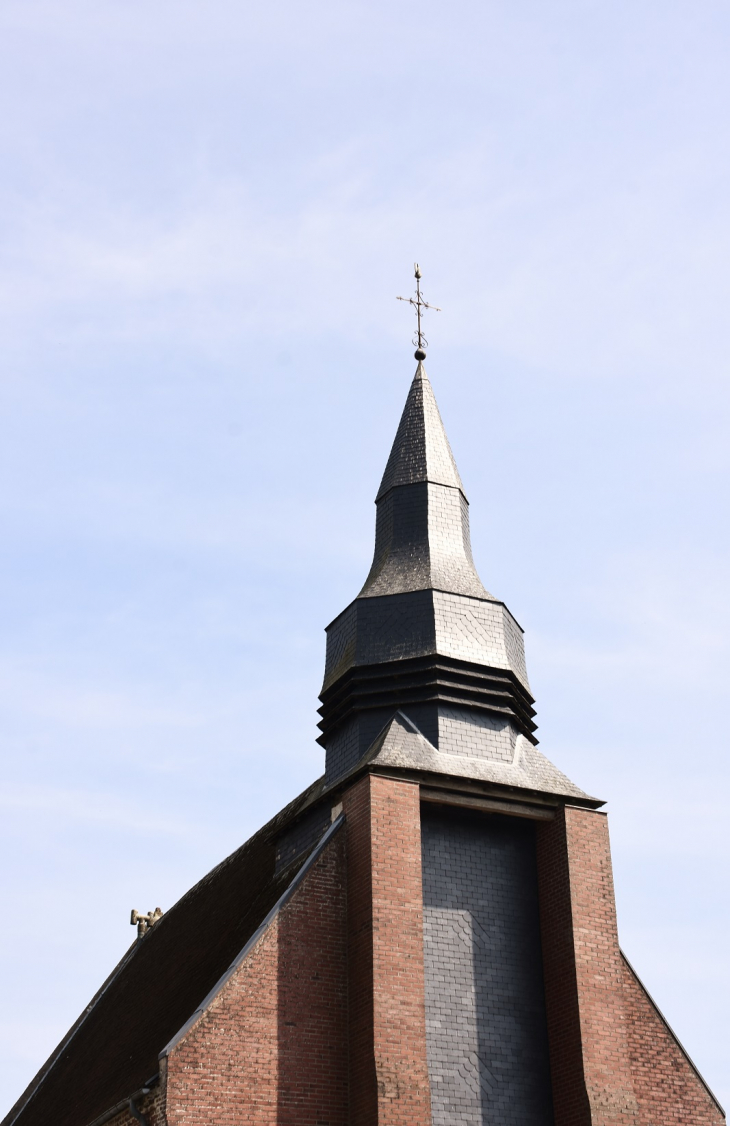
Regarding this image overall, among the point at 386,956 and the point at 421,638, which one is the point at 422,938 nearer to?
the point at 386,956

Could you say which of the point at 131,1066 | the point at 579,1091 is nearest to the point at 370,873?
the point at 579,1091

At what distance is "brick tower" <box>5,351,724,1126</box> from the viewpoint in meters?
16.5

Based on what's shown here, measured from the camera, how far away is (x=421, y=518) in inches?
883

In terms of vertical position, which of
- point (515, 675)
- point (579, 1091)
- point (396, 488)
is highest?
point (396, 488)

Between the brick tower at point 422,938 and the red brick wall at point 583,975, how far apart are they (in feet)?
0.10

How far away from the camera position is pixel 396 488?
22969mm

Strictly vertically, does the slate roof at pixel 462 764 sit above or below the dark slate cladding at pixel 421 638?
below

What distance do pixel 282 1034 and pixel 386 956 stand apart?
1.66 metres

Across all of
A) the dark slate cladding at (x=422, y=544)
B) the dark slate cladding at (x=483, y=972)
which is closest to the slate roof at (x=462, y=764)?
the dark slate cladding at (x=483, y=972)

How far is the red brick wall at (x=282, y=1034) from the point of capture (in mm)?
16016

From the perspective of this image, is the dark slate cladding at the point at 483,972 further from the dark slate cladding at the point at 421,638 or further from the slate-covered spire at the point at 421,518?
the slate-covered spire at the point at 421,518

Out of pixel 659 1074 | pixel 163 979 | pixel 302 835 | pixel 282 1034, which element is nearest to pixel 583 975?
pixel 659 1074

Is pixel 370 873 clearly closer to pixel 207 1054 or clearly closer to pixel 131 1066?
pixel 207 1054

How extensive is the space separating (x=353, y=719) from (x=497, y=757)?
7.70ft
